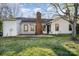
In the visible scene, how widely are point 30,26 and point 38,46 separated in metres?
0.25

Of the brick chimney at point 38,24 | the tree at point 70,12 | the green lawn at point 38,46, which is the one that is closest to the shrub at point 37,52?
the green lawn at point 38,46

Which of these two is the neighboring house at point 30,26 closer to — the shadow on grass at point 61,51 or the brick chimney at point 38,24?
the brick chimney at point 38,24

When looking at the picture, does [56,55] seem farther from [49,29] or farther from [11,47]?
[11,47]

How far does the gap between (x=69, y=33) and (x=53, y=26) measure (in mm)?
202

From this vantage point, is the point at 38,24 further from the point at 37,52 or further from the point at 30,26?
the point at 37,52

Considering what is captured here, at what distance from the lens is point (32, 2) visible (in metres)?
3.37

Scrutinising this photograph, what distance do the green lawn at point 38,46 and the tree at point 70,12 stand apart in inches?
5.1

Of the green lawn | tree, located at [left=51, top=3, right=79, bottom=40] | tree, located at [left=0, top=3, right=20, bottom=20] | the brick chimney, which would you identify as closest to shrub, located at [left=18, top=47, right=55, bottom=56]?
the green lawn

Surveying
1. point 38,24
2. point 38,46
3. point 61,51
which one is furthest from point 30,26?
point 61,51

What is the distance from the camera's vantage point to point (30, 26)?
3396 millimetres

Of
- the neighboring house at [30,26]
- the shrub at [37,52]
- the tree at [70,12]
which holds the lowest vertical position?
the shrub at [37,52]

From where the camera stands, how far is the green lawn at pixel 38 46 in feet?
11.0

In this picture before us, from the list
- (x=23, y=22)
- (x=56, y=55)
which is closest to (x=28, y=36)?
(x=23, y=22)

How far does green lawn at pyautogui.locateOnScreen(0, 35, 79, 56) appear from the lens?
3.36 meters
